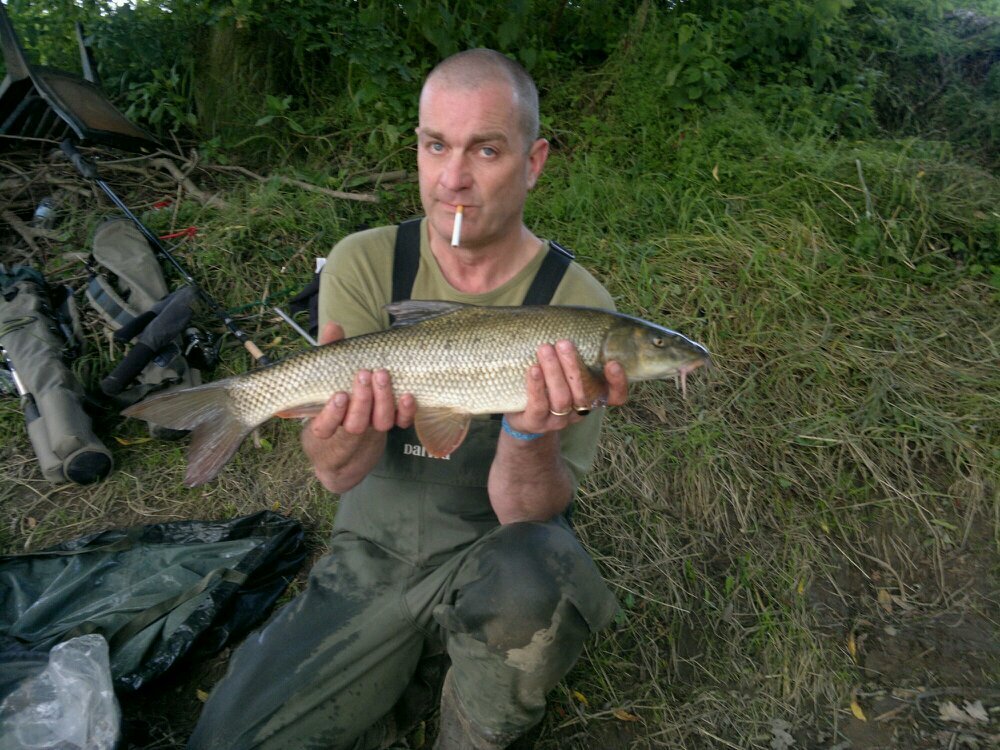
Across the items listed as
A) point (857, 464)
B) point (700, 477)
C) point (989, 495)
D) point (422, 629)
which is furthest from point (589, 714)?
point (989, 495)

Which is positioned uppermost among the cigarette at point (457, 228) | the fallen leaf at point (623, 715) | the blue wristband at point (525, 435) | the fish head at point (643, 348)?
the cigarette at point (457, 228)

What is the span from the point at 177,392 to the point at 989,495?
10.2ft

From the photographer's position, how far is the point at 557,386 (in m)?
1.98

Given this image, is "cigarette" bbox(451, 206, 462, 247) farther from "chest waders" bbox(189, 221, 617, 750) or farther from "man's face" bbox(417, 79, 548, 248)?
"chest waders" bbox(189, 221, 617, 750)

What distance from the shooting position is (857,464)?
10.5 ft

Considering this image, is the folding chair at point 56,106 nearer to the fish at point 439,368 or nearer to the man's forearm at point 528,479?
the fish at point 439,368


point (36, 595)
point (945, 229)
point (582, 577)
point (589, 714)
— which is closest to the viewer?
point (582, 577)

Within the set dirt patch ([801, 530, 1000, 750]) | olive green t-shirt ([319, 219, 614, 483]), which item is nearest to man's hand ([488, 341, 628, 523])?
olive green t-shirt ([319, 219, 614, 483])

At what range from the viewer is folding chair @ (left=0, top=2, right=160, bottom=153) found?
407 centimetres

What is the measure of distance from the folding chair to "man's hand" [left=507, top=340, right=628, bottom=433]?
132 inches

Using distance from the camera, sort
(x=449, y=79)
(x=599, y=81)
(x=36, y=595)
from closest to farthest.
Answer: (x=449, y=79) < (x=36, y=595) < (x=599, y=81)

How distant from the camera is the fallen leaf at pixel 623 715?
8.50 ft

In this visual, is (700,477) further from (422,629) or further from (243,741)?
(243,741)

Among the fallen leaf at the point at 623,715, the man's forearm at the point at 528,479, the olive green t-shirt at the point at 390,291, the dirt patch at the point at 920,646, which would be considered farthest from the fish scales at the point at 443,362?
the dirt patch at the point at 920,646
